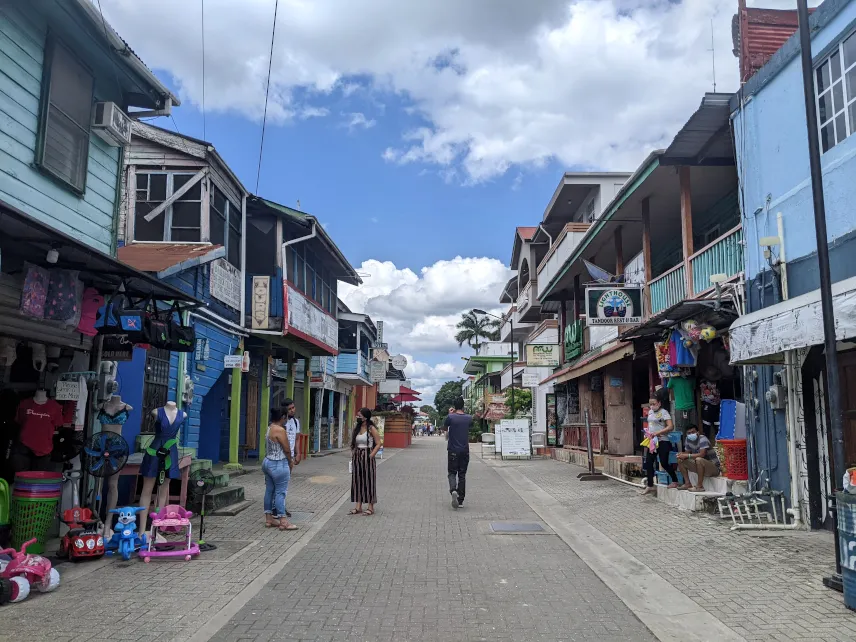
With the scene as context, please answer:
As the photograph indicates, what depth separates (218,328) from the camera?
14.1m

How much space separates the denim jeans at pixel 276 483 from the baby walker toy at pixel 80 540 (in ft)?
7.41

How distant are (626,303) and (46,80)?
10.7 meters

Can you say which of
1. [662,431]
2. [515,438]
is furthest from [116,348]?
[515,438]

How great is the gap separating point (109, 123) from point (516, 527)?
7543mm

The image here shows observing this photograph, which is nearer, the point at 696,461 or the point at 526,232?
the point at 696,461

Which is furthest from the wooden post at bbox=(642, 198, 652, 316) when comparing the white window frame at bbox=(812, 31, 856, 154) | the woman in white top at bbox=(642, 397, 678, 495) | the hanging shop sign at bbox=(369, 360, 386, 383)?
the hanging shop sign at bbox=(369, 360, 386, 383)

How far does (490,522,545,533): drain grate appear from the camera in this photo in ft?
29.6

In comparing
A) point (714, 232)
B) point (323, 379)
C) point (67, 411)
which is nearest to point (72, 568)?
point (67, 411)

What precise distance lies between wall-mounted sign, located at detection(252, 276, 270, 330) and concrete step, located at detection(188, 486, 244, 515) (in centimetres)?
537

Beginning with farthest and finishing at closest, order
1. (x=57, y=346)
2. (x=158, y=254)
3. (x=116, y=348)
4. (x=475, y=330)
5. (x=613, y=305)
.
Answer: (x=475, y=330) < (x=613, y=305) < (x=158, y=254) < (x=116, y=348) < (x=57, y=346)

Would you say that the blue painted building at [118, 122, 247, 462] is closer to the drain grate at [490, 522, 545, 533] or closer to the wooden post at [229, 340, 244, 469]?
the wooden post at [229, 340, 244, 469]

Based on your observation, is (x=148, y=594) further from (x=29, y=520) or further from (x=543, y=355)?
(x=543, y=355)

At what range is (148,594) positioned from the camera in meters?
5.84

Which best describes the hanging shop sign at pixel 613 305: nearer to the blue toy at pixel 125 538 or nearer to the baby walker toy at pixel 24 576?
the blue toy at pixel 125 538
